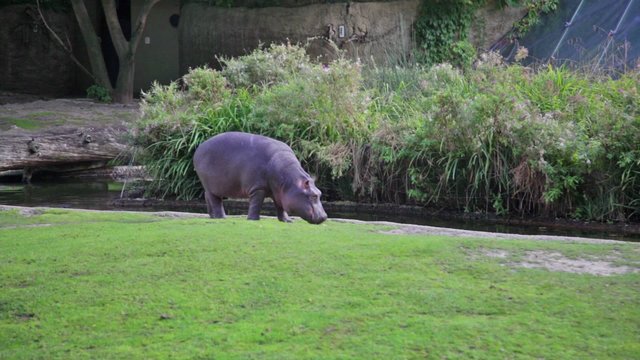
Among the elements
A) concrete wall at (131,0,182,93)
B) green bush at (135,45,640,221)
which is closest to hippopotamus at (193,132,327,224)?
green bush at (135,45,640,221)

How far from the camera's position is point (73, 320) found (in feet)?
12.4

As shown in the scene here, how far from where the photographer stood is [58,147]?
506 inches

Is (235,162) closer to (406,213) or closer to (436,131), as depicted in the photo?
(406,213)

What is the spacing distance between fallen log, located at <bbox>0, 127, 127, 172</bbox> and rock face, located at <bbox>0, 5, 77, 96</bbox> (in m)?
8.75

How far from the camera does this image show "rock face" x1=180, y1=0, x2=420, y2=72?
1831 centimetres

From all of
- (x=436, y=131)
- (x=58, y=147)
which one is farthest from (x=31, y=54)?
(x=436, y=131)

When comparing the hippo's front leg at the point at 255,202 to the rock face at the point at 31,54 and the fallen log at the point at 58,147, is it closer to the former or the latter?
the fallen log at the point at 58,147

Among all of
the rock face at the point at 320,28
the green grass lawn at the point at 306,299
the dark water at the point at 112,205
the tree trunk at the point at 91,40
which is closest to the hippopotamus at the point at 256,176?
the green grass lawn at the point at 306,299

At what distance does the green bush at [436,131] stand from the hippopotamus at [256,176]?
9.23ft

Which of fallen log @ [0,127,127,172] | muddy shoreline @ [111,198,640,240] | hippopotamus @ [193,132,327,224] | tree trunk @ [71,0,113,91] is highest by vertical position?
tree trunk @ [71,0,113,91]

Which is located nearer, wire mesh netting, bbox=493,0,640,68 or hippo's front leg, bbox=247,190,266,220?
hippo's front leg, bbox=247,190,266,220

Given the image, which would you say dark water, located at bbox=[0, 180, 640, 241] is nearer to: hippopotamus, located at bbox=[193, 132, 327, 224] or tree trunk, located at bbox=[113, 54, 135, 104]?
hippopotamus, located at bbox=[193, 132, 327, 224]

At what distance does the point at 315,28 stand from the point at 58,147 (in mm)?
7253

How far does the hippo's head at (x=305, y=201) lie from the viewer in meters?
7.40
